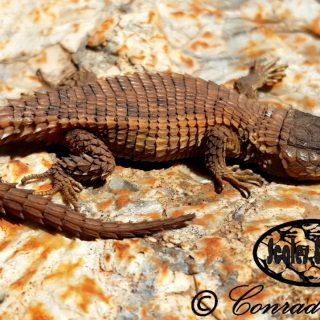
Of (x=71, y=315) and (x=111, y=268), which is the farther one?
(x=111, y=268)

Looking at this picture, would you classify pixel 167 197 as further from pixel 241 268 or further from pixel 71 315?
pixel 71 315

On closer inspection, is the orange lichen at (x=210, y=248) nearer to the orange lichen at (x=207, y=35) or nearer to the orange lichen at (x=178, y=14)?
the orange lichen at (x=207, y=35)

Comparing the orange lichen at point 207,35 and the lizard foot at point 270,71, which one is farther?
the orange lichen at point 207,35

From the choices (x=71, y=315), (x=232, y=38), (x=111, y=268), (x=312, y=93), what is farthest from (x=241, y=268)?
(x=232, y=38)

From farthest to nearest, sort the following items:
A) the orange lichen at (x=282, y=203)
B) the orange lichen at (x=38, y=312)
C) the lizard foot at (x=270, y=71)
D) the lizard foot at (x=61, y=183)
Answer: the lizard foot at (x=270, y=71)
the lizard foot at (x=61, y=183)
the orange lichen at (x=282, y=203)
the orange lichen at (x=38, y=312)

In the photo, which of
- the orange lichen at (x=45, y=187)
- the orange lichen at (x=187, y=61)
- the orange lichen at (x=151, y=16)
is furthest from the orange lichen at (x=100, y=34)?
the orange lichen at (x=45, y=187)

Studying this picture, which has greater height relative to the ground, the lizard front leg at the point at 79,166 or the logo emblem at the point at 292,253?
the lizard front leg at the point at 79,166
